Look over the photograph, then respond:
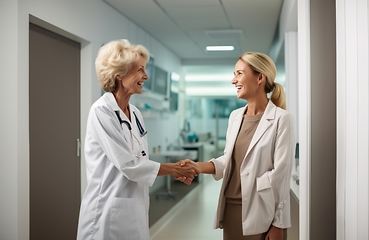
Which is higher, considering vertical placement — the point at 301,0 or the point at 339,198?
the point at 301,0

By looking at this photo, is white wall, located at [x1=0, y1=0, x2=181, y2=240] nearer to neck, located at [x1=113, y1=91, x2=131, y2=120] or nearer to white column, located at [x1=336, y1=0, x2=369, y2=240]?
neck, located at [x1=113, y1=91, x2=131, y2=120]

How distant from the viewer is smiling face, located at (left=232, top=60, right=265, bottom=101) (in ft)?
7.41

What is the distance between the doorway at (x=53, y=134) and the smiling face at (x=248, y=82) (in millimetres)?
2000

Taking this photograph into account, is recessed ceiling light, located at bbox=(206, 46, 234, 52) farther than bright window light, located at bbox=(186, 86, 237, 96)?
No

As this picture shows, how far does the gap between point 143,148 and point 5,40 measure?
1471 millimetres

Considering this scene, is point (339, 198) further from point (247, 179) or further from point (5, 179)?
point (5, 179)

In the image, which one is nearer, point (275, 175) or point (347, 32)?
point (347, 32)

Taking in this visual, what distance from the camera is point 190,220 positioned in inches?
223

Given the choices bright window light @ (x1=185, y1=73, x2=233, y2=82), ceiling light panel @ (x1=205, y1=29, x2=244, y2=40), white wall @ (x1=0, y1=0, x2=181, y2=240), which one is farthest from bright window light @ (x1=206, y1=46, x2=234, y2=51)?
white wall @ (x1=0, y1=0, x2=181, y2=240)

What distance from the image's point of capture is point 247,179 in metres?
2.10

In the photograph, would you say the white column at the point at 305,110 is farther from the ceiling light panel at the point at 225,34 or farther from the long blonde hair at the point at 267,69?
the ceiling light panel at the point at 225,34

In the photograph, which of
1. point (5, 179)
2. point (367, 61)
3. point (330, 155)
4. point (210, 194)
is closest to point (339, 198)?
point (330, 155)

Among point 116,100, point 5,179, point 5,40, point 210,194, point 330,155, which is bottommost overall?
point 210,194

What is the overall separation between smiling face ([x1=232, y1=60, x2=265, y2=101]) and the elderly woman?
2.04 feet
